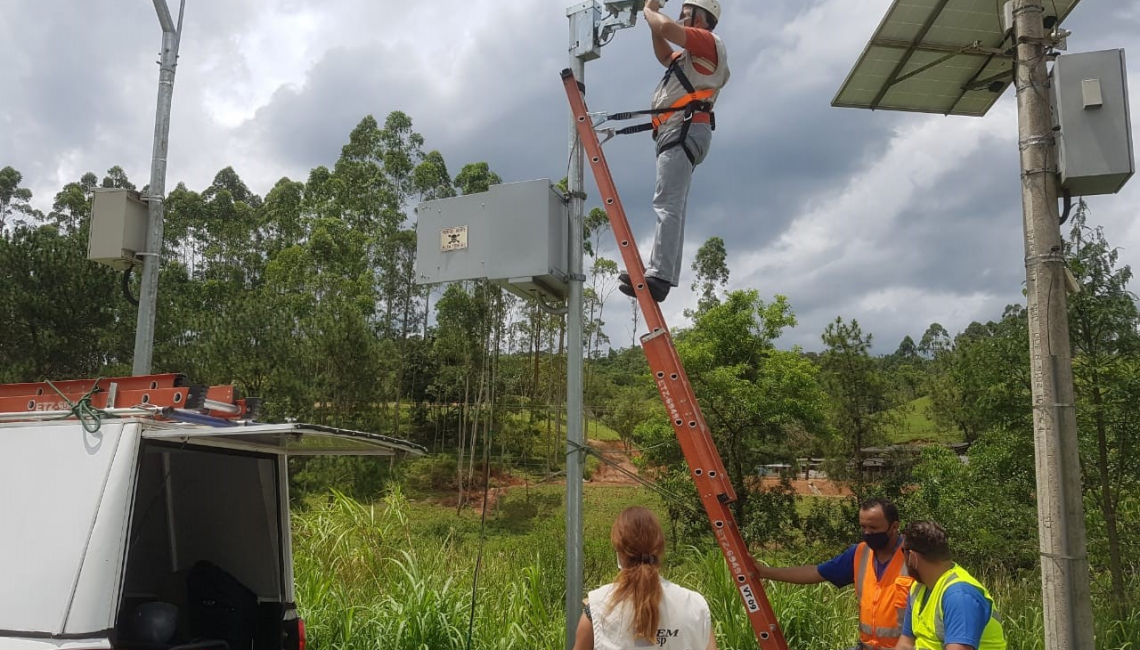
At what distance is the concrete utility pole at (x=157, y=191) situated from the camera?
7.20 m

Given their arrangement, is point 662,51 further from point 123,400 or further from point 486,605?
point 486,605

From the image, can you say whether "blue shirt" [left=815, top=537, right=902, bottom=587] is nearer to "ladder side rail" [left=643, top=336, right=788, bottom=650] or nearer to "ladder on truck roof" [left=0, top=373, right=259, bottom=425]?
"ladder side rail" [left=643, top=336, right=788, bottom=650]

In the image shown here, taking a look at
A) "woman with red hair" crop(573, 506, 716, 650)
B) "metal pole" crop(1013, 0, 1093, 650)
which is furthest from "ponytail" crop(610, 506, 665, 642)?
"metal pole" crop(1013, 0, 1093, 650)

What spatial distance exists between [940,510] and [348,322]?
15822mm

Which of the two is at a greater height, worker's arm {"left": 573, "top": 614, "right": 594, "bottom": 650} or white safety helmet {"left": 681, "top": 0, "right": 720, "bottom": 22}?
white safety helmet {"left": 681, "top": 0, "right": 720, "bottom": 22}

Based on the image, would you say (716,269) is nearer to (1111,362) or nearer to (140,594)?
(1111,362)

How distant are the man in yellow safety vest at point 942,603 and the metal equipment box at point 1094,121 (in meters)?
2.18

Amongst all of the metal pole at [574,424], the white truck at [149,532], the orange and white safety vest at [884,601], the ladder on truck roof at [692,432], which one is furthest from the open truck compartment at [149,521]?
the orange and white safety vest at [884,601]

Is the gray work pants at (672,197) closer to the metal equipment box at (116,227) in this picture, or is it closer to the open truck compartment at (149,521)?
the open truck compartment at (149,521)

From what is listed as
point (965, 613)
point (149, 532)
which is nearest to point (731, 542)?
point (965, 613)

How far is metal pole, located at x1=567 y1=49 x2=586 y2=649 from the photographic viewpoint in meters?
4.18

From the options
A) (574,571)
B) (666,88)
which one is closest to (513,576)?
(574,571)

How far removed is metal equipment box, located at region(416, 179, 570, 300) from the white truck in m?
1.08

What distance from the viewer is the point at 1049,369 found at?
14.2 feet
